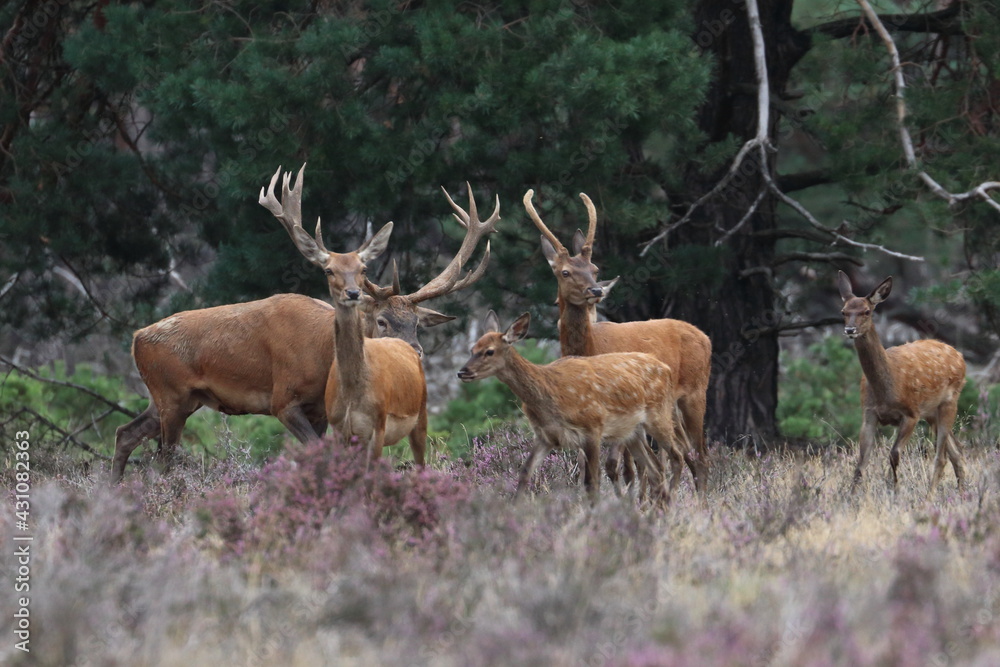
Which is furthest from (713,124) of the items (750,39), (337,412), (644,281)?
(337,412)

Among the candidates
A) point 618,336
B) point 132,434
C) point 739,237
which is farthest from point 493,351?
point 739,237

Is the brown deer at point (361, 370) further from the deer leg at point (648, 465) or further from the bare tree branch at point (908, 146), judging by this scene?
the bare tree branch at point (908, 146)

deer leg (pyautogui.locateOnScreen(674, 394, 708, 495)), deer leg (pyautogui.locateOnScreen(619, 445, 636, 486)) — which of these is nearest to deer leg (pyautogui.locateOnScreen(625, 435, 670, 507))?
deer leg (pyautogui.locateOnScreen(674, 394, 708, 495))

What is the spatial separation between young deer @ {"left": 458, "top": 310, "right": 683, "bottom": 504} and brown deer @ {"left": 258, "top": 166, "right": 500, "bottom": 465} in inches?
25.1

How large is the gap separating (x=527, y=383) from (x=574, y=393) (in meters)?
0.32

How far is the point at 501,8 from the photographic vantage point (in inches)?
393

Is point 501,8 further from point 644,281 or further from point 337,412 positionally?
point 337,412

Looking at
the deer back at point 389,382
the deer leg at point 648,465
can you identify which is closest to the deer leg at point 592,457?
the deer leg at point 648,465

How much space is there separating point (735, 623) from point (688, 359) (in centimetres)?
517

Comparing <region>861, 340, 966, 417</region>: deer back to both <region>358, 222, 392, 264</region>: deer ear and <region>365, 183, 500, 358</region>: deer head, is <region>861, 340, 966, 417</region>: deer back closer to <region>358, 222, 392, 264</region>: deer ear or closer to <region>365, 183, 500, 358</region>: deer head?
<region>365, 183, 500, 358</region>: deer head

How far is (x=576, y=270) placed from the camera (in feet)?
29.1

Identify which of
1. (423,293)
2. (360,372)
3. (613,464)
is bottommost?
(613,464)

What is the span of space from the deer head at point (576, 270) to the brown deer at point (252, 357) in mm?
479

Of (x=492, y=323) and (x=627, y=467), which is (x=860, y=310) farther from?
(x=492, y=323)
